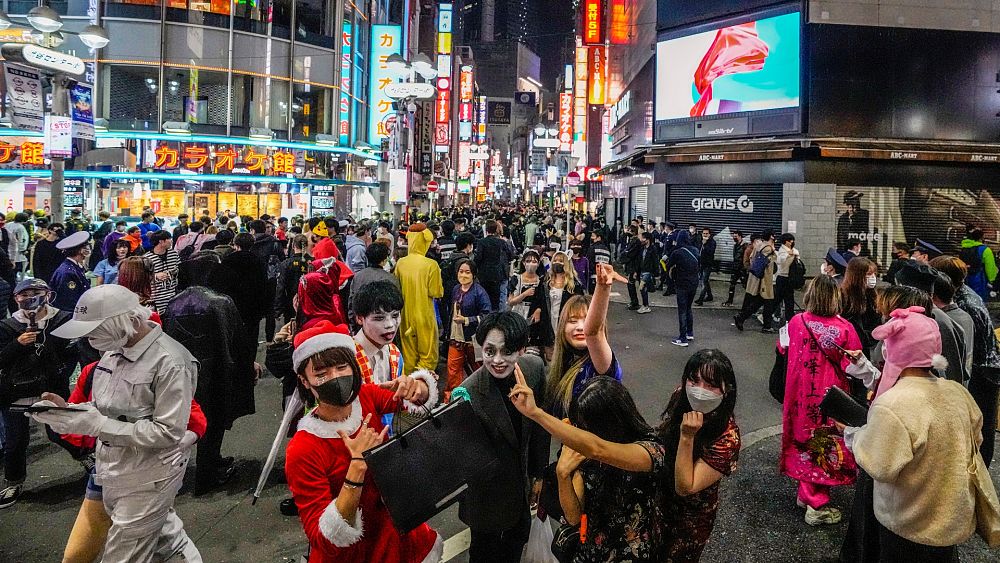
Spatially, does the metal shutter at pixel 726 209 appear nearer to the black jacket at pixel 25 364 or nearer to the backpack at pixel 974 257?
the backpack at pixel 974 257

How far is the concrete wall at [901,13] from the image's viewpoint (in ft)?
62.0

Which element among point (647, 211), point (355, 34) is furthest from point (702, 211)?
point (355, 34)

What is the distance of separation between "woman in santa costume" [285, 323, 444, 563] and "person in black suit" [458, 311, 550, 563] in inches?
12.9

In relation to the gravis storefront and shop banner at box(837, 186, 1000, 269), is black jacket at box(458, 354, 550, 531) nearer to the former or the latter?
shop banner at box(837, 186, 1000, 269)

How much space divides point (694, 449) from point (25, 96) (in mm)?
12999

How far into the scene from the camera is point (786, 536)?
452 centimetres

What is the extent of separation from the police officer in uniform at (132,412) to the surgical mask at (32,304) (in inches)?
92.3

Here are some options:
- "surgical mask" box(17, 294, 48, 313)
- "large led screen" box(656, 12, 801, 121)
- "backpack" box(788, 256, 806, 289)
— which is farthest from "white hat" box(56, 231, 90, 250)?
"large led screen" box(656, 12, 801, 121)

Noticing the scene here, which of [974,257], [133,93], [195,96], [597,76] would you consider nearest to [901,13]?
[974,257]

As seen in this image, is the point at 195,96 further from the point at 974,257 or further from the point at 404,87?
the point at 974,257

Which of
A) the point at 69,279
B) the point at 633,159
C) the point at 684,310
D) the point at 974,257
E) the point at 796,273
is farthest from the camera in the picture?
the point at 633,159

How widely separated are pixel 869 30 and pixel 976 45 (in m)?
3.43

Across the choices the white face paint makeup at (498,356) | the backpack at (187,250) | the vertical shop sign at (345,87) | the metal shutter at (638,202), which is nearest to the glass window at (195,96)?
the vertical shop sign at (345,87)

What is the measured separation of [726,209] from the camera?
21469mm
